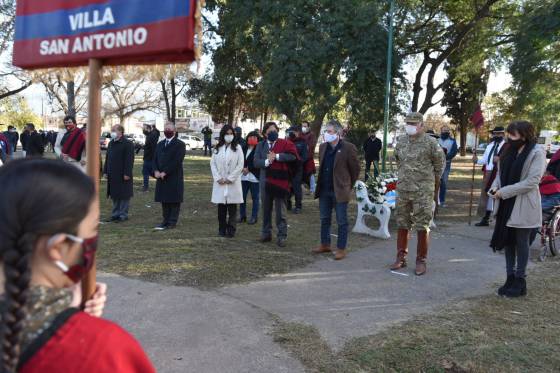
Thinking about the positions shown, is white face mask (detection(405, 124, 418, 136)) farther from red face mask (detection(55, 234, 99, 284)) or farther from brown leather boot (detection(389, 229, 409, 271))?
red face mask (detection(55, 234, 99, 284))

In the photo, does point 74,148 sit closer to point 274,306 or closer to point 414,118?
point 274,306

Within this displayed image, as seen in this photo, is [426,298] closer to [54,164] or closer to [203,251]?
[203,251]

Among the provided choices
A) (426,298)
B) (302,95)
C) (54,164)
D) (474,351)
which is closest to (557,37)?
(302,95)

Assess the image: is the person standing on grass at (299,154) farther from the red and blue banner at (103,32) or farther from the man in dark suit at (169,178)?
the red and blue banner at (103,32)

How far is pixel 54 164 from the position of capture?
129 centimetres

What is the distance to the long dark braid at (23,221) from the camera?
1.15 meters

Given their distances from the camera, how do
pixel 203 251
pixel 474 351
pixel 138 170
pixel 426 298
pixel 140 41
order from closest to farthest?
pixel 140 41 < pixel 474 351 < pixel 426 298 < pixel 203 251 < pixel 138 170

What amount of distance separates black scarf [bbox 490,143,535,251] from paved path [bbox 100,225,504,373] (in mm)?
647

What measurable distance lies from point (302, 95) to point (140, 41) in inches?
651

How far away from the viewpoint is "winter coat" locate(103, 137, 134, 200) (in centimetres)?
→ 906

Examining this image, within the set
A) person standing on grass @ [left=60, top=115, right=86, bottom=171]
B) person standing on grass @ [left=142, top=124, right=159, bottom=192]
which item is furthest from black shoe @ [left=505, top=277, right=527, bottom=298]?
person standing on grass @ [left=142, top=124, right=159, bottom=192]

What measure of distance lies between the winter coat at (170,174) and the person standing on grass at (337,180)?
2723mm

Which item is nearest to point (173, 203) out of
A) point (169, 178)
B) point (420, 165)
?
point (169, 178)

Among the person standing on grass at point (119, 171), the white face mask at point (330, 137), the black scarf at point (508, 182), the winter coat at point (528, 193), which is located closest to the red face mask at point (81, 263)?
the winter coat at point (528, 193)
